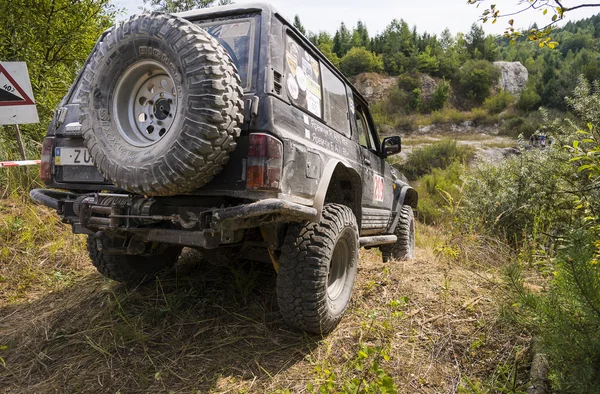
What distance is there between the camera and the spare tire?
1.99m

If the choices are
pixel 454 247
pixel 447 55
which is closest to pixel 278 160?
pixel 454 247

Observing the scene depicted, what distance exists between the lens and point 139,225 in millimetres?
2266

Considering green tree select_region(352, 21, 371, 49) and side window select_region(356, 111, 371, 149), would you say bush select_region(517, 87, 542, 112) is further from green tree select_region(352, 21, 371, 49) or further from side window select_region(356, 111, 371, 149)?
side window select_region(356, 111, 371, 149)

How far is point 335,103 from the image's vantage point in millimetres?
3420

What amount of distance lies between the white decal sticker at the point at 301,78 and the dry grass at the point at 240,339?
4.72ft

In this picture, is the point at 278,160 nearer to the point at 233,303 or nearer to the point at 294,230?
the point at 294,230

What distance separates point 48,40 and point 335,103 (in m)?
6.27

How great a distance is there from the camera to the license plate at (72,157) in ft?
8.70

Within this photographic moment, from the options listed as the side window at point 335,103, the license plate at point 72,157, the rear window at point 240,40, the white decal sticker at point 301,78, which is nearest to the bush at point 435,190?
the side window at point 335,103

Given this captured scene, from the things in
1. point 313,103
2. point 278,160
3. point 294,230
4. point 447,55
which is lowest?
point 294,230

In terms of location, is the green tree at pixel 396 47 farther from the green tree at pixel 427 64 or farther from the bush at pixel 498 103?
the bush at pixel 498 103

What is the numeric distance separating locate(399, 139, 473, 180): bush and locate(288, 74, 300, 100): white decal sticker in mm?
19837

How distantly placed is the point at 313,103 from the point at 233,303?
5.08ft

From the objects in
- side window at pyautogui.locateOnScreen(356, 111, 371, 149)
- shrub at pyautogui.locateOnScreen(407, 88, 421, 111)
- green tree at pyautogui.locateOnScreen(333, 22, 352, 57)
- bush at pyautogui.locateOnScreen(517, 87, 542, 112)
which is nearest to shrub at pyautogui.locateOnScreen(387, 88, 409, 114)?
shrub at pyautogui.locateOnScreen(407, 88, 421, 111)
